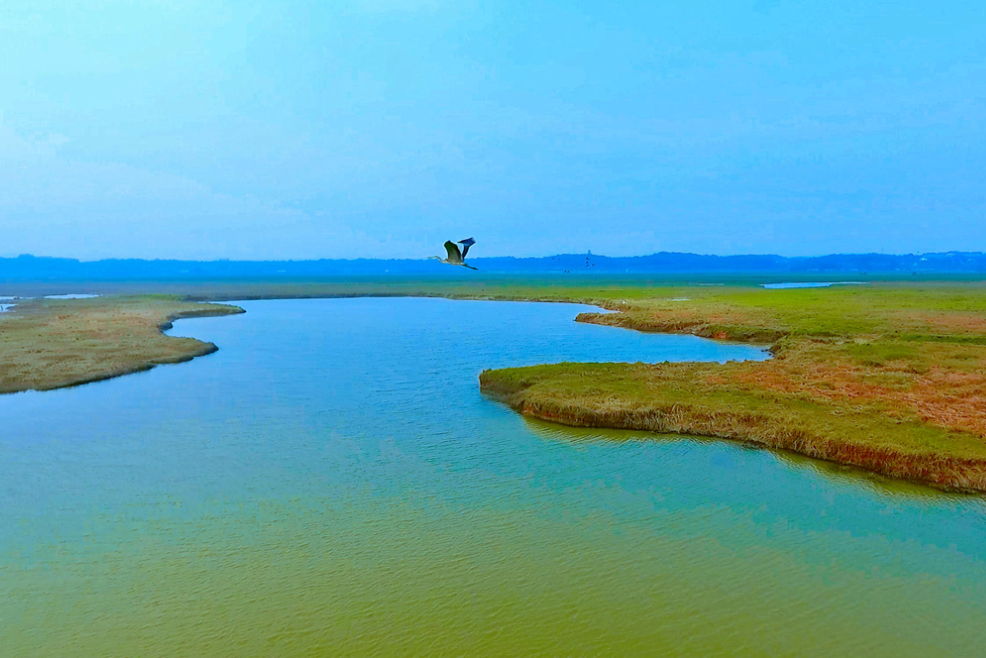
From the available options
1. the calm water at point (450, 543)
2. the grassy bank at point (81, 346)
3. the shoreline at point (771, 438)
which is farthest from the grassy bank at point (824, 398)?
the grassy bank at point (81, 346)

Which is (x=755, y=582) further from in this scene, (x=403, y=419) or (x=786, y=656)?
(x=403, y=419)

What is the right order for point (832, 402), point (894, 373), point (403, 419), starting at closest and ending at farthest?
point (832, 402), point (403, 419), point (894, 373)

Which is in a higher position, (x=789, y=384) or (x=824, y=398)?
(x=789, y=384)

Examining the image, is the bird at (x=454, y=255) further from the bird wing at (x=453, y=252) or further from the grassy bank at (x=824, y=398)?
the grassy bank at (x=824, y=398)

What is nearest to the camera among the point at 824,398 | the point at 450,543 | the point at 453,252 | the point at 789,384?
the point at 450,543

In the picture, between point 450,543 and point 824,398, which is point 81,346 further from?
point 824,398

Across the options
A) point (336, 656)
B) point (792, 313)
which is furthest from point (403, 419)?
point (792, 313)

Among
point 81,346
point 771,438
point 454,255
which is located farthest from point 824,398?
point 81,346

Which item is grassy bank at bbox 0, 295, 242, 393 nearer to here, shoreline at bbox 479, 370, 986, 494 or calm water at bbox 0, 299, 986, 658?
calm water at bbox 0, 299, 986, 658
